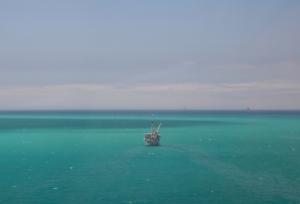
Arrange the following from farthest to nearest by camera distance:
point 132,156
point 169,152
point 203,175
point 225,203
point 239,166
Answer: point 169,152 < point 132,156 < point 239,166 < point 203,175 < point 225,203

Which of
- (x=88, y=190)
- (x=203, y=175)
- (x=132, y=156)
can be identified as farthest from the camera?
(x=132, y=156)

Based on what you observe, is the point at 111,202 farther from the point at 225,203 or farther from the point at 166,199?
the point at 225,203

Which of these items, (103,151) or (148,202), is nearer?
(148,202)

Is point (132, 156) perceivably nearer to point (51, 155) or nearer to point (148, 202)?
point (51, 155)

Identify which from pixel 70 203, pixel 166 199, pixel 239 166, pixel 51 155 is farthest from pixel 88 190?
pixel 51 155

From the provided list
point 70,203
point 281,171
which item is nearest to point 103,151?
point 281,171

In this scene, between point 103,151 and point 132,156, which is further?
point 103,151

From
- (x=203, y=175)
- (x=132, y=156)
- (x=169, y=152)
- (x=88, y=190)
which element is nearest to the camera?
(x=88, y=190)

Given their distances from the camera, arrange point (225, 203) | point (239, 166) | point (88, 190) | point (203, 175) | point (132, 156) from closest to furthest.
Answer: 1. point (225, 203)
2. point (88, 190)
3. point (203, 175)
4. point (239, 166)
5. point (132, 156)
